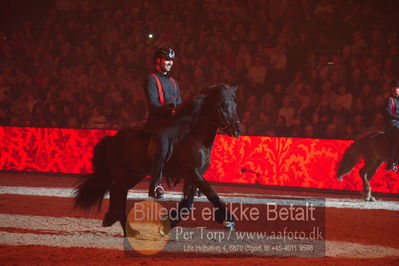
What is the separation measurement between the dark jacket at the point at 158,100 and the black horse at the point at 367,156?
259 inches

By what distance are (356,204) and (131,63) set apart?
901 cm

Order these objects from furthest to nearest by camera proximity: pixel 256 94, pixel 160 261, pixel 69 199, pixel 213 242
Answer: pixel 256 94 < pixel 69 199 < pixel 213 242 < pixel 160 261

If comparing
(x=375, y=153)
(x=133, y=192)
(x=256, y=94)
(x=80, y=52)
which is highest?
(x=80, y=52)

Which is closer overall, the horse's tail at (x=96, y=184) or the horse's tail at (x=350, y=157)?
the horse's tail at (x=96, y=184)

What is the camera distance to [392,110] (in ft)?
41.4

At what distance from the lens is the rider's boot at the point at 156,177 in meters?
7.75

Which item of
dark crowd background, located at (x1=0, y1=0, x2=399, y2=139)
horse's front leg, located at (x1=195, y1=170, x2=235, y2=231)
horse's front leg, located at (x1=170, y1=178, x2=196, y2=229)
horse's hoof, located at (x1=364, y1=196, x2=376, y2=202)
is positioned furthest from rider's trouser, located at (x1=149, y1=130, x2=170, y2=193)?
dark crowd background, located at (x1=0, y1=0, x2=399, y2=139)

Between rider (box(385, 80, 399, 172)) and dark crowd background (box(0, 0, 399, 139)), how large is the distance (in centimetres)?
127

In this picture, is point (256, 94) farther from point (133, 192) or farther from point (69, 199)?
point (69, 199)

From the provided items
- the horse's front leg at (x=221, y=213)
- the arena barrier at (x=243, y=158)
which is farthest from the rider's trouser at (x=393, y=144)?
the horse's front leg at (x=221, y=213)

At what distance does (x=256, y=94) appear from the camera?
1627 centimetres

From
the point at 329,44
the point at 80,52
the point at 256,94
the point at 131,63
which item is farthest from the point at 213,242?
the point at 80,52

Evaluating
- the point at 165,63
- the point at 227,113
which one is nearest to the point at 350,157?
the point at 227,113

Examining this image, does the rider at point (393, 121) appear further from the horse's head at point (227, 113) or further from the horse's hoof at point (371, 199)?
the horse's head at point (227, 113)
